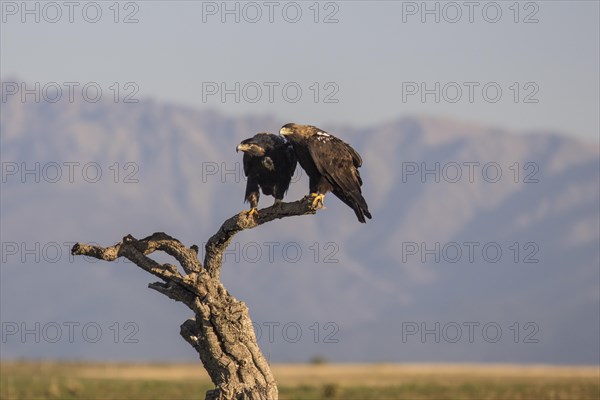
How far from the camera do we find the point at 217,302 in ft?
50.1

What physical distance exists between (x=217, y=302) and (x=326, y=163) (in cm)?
245

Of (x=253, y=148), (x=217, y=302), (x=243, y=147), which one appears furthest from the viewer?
(x=253, y=148)

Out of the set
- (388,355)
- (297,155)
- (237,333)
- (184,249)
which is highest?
(297,155)

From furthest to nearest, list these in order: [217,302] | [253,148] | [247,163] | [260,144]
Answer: [247,163]
[260,144]
[253,148]
[217,302]

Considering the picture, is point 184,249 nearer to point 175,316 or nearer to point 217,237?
point 217,237

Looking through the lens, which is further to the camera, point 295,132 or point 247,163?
point 247,163

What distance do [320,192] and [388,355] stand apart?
534 feet

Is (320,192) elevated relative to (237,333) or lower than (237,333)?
elevated

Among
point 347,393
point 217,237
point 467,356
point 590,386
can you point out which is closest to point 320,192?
point 217,237

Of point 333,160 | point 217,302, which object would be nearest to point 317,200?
point 333,160

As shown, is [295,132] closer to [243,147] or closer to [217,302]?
[243,147]

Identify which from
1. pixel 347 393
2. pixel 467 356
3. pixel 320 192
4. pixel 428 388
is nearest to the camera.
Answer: pixel 320 192

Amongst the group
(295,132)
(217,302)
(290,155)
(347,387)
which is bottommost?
(347,387)

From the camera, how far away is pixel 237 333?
15.3m
